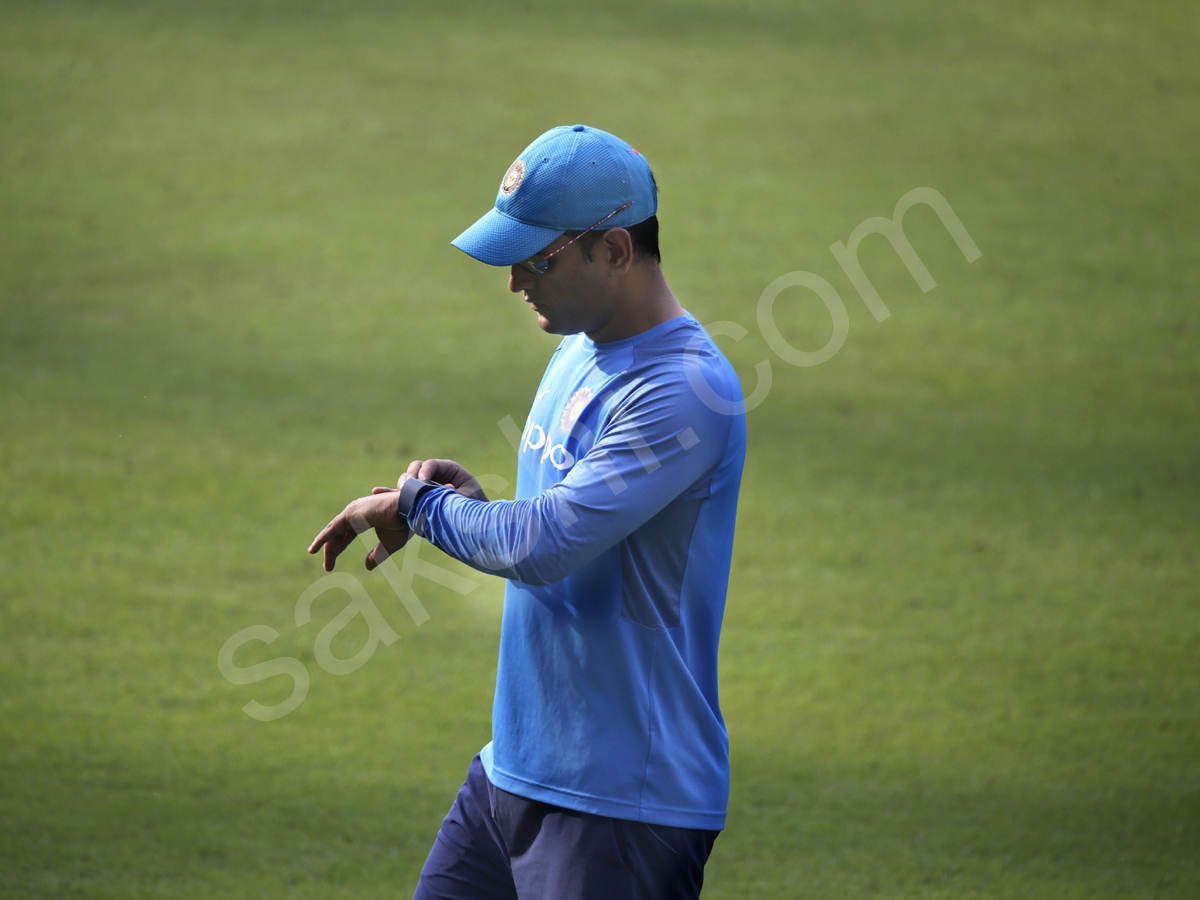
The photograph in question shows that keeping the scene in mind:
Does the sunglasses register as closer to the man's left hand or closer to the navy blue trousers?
the man's left hand

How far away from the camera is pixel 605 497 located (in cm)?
172

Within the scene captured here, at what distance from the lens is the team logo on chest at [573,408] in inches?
74.6

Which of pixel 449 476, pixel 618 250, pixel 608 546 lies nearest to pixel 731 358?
pixel 449 476

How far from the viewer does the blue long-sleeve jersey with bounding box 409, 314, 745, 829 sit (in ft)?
5.72

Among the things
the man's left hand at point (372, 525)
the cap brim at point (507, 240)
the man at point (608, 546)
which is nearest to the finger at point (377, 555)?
the man's left hand at point (372, 525)

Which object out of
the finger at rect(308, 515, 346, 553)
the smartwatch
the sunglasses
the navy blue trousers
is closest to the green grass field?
the navy blue trousers

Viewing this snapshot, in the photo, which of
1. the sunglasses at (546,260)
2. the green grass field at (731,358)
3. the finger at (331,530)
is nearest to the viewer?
the sunglasses at (546,260)

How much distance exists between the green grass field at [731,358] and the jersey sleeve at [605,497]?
61.0 inches

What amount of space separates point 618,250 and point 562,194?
118mm

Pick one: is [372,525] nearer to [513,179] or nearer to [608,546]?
[608,546]

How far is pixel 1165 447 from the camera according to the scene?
5367 millimetres

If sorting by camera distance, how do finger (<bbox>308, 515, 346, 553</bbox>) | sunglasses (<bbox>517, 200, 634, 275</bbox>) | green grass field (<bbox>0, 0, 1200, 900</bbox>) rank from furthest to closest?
green grass field (<bbox>0, 0, 1200, 900</bbox>)
finger (<bbox>308, 515, 346, 553</bbox>)
sunglasses (<bbox>517, 200, 634, 275</bbox>)

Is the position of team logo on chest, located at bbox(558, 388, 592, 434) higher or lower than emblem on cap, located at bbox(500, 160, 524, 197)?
lower

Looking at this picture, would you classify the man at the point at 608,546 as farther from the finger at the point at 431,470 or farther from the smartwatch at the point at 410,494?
the finger at the point at 431,470
